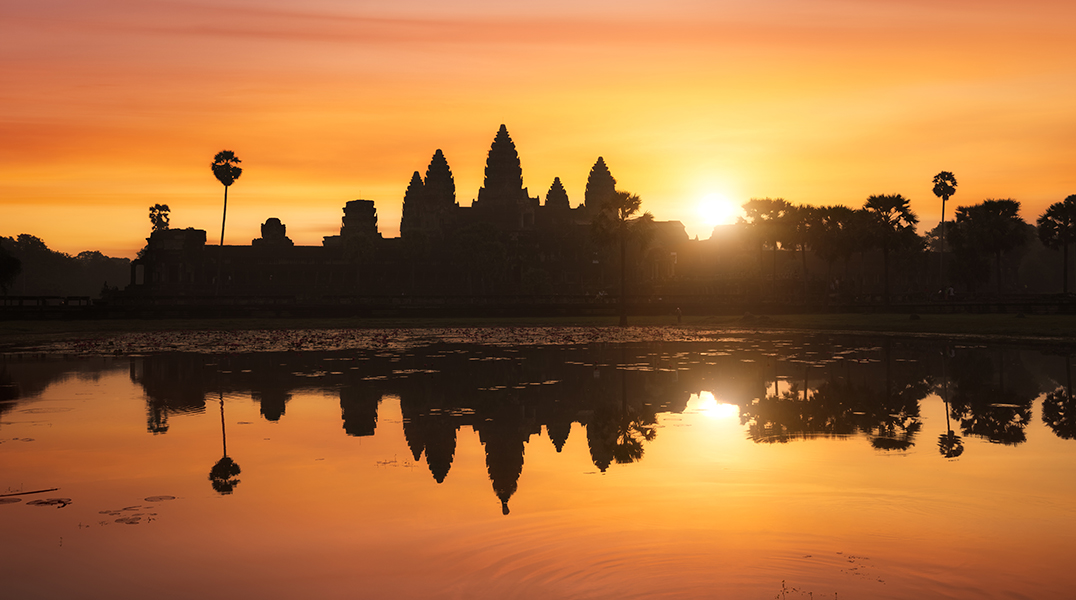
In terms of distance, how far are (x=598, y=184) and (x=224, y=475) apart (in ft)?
489

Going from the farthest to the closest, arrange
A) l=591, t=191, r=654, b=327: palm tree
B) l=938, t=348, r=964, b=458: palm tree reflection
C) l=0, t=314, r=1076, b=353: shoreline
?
1. l=591, t=191, r=654, b=327: palm tree
2. l=0, t=314, r=1076, b=353: shoreline
3. l=938, t=348, r=964, b=458: palm tree reflection

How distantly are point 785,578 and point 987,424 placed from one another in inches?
332

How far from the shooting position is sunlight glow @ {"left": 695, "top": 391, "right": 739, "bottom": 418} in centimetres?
1498

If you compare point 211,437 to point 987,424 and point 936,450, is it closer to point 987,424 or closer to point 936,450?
point 936,450

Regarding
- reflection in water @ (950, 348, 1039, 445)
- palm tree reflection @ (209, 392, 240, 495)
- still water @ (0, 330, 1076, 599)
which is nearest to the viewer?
still water @ (0, 330, 1076, 599)

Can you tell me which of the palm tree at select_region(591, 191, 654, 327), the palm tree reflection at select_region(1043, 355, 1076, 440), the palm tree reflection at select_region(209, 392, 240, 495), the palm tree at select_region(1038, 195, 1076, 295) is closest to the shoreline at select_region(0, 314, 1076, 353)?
the palm tree at select_region(591, 191, 654, 327)

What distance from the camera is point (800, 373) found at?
21.6 meters

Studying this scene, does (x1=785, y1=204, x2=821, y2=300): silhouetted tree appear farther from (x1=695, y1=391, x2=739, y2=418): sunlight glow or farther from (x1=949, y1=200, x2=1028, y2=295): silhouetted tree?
(x1=695, y1=391, x2=739, y2=418): sunlight glow

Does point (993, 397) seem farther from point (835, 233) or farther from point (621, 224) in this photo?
point (835, 233)

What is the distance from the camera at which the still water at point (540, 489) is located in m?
6.87

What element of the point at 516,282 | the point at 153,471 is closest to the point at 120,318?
the point at 153,471

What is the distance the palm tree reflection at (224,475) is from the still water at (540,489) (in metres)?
0.06

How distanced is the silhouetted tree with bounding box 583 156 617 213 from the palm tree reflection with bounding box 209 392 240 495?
144190mm

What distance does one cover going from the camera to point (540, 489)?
9633 millimetres
